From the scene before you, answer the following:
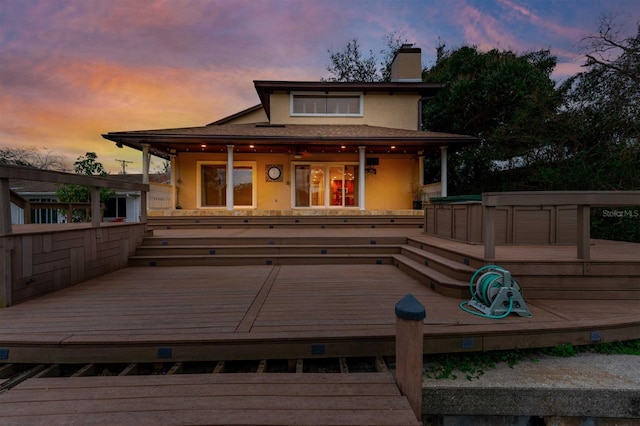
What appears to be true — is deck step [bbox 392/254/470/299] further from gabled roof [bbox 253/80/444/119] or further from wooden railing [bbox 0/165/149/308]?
gabled roof [bbox 253/80/444/119]

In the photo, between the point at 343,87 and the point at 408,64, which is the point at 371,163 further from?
the point at 408,64

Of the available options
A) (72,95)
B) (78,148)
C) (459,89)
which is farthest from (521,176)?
(78,148)

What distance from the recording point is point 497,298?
2.57 metres

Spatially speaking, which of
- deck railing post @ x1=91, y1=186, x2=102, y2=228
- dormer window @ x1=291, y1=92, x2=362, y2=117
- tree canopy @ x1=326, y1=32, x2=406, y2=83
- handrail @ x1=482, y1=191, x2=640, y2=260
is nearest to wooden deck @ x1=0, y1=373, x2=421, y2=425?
handrail @ x1=482, y1=191, x2=640, y2=260

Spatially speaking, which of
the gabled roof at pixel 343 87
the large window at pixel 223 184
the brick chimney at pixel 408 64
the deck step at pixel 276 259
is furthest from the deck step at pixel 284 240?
the brick chimney at pixel 408 64

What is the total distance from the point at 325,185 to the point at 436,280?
7.62 m

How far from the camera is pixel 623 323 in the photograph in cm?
244

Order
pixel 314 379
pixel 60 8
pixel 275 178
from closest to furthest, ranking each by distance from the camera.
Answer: pixel 314 379 → pixel 60 8 → pixel 275 178

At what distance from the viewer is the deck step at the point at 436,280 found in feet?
10.3

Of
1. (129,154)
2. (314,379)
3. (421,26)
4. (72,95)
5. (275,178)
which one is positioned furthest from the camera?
(129,154)

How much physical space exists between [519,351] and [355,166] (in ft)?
29.0

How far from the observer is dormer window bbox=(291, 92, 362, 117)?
36.8ft

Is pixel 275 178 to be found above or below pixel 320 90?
below

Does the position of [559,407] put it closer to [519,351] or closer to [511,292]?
[519,351]
